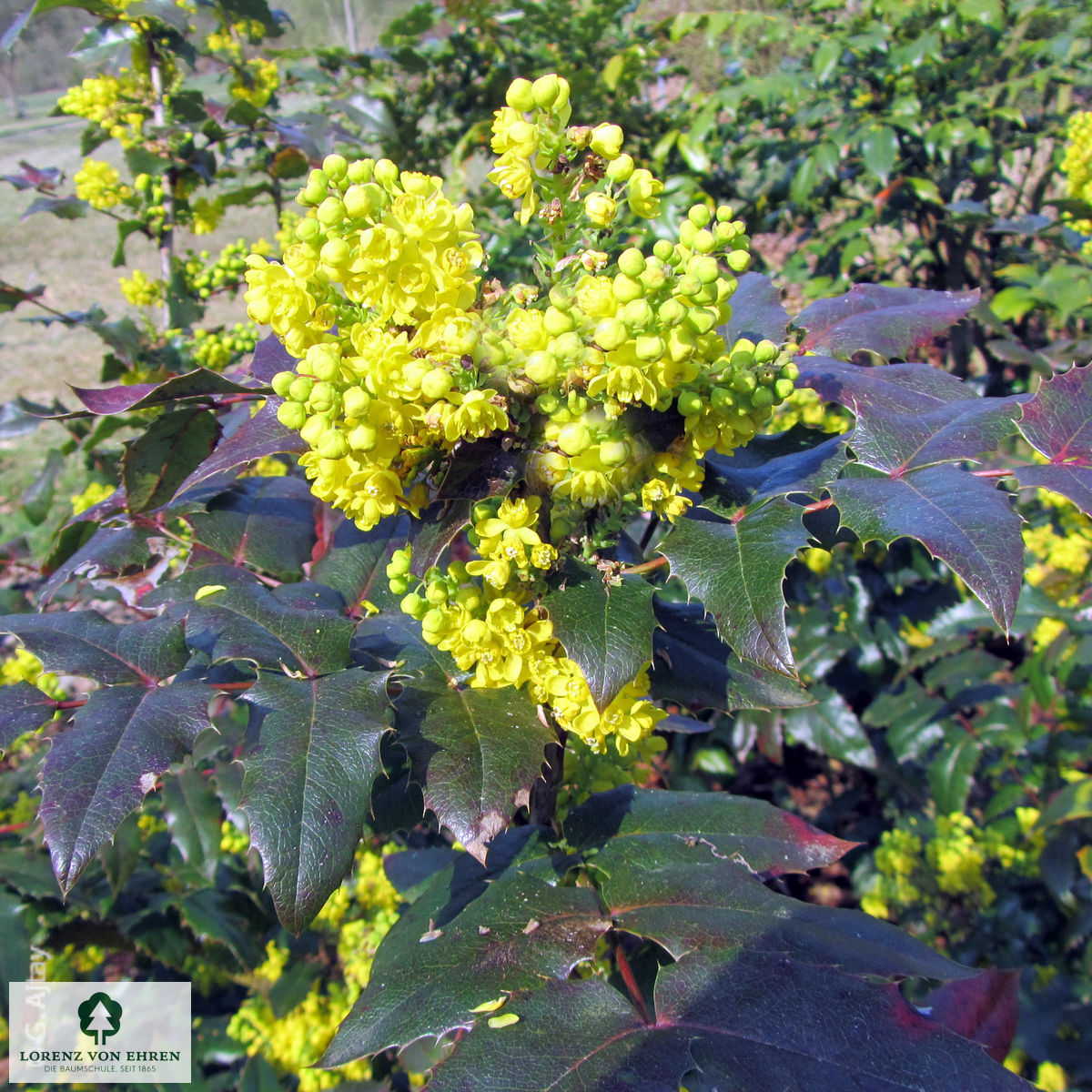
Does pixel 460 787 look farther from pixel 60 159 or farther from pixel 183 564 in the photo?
pixel 60 159

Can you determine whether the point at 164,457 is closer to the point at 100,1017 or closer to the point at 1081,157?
the point at 100,1017

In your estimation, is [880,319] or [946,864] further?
[946,864]

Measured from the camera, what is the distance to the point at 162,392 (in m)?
1.05

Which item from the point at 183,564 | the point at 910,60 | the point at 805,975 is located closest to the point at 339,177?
the point at 183,564

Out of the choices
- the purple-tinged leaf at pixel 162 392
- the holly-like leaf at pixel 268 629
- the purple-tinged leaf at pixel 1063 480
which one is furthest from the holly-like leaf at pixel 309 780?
the purple-tinged leaf at pixel 1063 480

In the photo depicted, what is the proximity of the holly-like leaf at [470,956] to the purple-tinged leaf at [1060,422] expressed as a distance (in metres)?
0.73

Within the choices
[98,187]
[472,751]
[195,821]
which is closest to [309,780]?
[472,751]

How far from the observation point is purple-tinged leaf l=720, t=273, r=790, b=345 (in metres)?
1.02

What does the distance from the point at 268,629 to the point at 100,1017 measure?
56.1 inches

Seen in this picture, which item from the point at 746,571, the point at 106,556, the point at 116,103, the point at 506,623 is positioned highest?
the point at 116,103

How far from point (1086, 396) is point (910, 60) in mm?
2190

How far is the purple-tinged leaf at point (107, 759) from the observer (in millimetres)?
760

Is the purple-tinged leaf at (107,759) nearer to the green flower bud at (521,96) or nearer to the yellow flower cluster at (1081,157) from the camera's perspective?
the green flower bud at (521,96)

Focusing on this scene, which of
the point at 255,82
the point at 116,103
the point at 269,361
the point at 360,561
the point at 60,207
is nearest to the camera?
the point at 269,361
